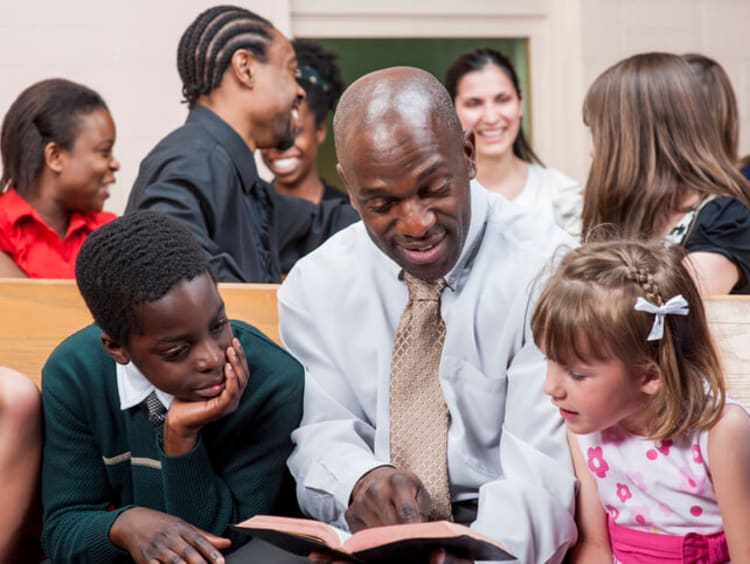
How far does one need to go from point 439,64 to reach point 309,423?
11.9ft

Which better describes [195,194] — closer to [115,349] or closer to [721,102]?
[115,349]

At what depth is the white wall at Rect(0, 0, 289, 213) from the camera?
4539mm

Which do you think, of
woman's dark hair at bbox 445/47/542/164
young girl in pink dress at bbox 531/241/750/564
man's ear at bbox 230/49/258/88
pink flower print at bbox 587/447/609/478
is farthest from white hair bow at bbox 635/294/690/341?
woman's dark hair at bbox 445/47/542/164

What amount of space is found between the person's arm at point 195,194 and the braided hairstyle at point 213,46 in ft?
1.15

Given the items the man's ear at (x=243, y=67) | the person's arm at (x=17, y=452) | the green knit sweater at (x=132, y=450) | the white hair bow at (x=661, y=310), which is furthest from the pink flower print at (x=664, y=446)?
the man's ear at (x=243, y=67)

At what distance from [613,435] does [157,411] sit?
88 cm

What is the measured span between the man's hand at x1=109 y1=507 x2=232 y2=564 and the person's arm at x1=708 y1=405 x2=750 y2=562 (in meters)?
0.89

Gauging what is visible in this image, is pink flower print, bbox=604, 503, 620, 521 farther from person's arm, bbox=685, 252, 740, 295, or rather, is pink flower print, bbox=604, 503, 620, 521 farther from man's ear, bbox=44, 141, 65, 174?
man's ear, bbox=44, 141, 65, 174

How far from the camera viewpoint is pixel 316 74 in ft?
15.5

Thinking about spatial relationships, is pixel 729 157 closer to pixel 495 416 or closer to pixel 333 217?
pixel 333 217

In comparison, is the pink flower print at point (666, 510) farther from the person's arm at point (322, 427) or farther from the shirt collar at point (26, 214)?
the shirt collar at point (26, 214)

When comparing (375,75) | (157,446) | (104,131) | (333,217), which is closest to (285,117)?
(333,217)

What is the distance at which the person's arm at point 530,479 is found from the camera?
2002mm

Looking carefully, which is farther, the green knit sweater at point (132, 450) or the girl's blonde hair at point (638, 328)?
the green knit sweater at point (132, 450)
